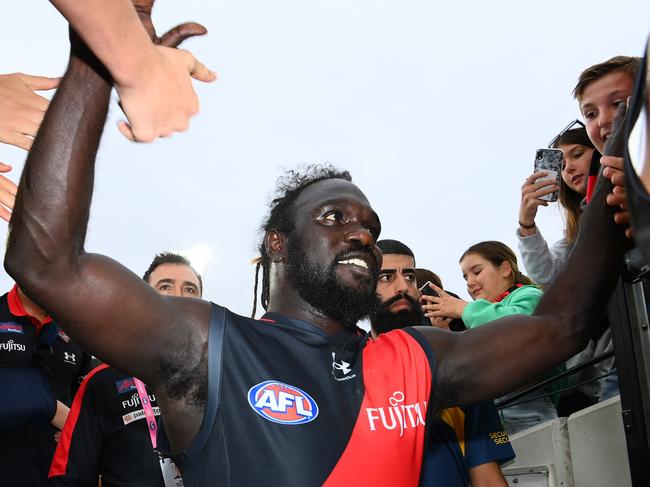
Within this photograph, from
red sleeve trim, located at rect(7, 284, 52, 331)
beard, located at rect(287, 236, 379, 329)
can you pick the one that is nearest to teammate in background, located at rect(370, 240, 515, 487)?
beard, located at rect(287, 236, 379, 329)

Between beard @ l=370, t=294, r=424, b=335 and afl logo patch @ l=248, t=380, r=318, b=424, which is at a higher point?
beard @ l=370, t=294, r=424, b=335

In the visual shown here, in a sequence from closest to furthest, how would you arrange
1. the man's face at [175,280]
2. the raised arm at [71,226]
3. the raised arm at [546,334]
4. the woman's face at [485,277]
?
1. the raised arm at [71,226]
2. the raised arm at [546,334]
3. the woman's face at [485,277]
4. the man's face at [175,280]

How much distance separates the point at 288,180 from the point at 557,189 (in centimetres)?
130

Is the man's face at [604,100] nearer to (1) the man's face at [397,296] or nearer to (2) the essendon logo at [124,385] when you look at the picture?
(1) the man's face at [397,296]

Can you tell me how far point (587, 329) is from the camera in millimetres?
2391

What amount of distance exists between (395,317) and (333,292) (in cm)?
145

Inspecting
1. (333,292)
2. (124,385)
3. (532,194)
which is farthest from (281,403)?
(532,194)

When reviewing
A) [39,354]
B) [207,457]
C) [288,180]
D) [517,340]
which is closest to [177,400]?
[207,457]

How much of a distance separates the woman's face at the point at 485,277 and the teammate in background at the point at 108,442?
1701 mm

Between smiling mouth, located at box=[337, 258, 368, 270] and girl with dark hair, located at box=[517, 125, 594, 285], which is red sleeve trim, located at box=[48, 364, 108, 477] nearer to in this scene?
smiling mouth, located at box=[337, 258, 368, 270]

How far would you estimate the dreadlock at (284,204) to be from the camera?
8.97ft

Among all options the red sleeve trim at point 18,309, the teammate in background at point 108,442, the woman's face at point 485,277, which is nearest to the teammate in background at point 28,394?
the red sleeve trim at point 18,309

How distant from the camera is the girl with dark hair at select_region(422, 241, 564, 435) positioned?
128 inches

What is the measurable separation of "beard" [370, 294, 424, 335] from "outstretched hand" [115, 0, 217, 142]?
2.51 m
